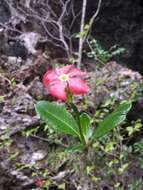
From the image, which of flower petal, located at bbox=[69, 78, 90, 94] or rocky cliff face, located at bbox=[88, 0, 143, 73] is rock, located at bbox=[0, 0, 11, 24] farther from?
flower petal, located at bbox=[69, 78, 90, 94]

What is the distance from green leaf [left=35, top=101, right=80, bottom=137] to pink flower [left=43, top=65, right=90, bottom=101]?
127mm

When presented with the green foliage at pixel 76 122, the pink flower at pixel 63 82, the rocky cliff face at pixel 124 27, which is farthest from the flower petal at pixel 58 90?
the rocky cliff face at pixel 124 27

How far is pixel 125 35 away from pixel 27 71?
46.6 inches

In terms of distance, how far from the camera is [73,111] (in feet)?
4.34

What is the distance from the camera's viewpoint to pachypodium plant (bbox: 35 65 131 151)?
128cm

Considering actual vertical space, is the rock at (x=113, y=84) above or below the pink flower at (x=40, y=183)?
above

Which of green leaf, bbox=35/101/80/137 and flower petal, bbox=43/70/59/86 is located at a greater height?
flower petal, bbox=43/70/59/86

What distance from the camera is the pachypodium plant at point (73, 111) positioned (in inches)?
50.4

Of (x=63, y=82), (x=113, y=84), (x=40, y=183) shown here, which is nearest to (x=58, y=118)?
(x=63, y=82)

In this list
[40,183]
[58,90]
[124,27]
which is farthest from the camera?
[124,27]

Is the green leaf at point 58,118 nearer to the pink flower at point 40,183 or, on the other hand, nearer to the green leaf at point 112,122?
the green leaf at point 112,122

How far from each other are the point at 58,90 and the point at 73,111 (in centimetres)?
10

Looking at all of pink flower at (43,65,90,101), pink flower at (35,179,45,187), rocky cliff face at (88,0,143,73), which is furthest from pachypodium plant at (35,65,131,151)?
rocky cliff face at (88,0,143,73)

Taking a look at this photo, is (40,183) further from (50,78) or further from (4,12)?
(4,12)
